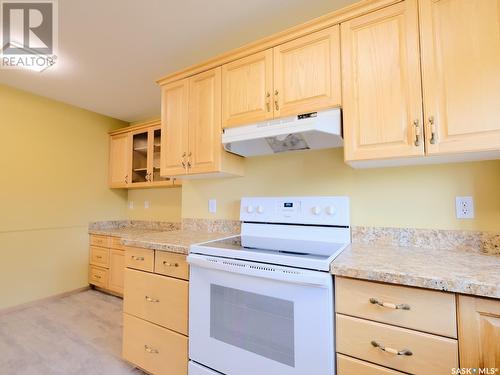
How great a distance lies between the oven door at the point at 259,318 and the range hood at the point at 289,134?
0.76 metres

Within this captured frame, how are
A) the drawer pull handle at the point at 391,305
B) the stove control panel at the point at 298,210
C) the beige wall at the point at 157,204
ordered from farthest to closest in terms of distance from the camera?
the beige wall at the point at 157,204, the stove control panel at the point at 298,210, the drawer pull handle at the point at 391,305

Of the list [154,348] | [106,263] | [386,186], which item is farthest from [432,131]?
[106,263]

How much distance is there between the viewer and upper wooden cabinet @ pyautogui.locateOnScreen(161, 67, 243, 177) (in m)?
1.87

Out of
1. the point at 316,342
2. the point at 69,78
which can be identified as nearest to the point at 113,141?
the point at 69,78

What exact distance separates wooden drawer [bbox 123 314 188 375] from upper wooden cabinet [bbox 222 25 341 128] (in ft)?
4.63

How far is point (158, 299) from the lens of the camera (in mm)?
1605

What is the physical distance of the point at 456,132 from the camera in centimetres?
115

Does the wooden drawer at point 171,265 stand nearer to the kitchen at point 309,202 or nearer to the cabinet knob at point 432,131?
the kitchen at point 309,202

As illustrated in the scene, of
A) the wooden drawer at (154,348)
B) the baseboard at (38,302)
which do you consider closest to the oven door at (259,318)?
the wooden drawer at (154,348)

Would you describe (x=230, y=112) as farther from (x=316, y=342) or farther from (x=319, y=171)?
(x=316, y=342)

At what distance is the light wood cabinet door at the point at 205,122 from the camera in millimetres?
1855

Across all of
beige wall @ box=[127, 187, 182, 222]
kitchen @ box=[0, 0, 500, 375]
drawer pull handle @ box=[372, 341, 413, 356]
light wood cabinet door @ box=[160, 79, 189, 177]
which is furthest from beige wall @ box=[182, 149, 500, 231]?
beige wall @ box=[127, 187, 182, 222]

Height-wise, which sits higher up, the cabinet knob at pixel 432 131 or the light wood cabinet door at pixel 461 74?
the light wood cabinet door at pixel 461 74

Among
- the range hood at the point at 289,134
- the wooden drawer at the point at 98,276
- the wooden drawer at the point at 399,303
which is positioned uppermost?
the range hood at the point at 289,134
